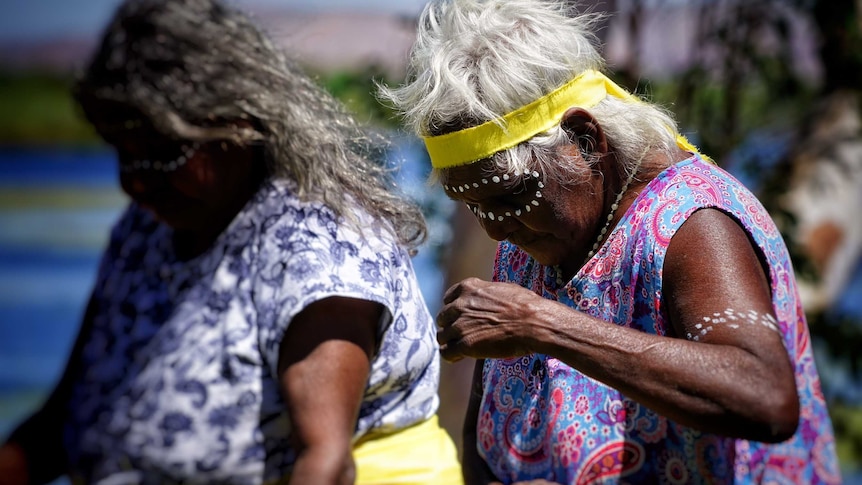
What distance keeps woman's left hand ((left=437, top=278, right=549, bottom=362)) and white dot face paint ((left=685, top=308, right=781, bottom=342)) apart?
0.31 meters

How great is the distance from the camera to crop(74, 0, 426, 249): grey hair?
1974 millimetres

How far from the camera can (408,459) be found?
213 cm

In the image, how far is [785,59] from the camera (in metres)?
5.25

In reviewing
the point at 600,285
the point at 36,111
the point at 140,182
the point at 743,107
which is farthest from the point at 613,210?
the point at 36,111

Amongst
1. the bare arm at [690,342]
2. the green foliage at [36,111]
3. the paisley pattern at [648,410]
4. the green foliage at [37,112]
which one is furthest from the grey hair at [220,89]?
the green foliage at [36,111]

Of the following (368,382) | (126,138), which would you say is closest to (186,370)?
(368,382)

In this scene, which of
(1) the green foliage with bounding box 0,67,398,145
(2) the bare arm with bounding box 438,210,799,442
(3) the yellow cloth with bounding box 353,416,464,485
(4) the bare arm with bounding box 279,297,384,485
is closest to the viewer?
(2) the bare arm with bounding box 438,210,799,442

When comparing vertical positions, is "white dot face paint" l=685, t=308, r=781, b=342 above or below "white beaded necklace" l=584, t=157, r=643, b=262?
below

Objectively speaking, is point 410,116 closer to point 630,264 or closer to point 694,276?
point 630,264

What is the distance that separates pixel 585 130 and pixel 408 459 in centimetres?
80

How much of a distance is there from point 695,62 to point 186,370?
3.73 m

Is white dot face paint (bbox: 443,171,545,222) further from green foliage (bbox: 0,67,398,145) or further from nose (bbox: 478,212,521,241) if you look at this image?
green foliage (bbox: 0,67,398,145)

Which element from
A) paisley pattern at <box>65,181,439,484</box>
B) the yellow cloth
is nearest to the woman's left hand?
paisley pattern at <box>65,181,439,484</box>

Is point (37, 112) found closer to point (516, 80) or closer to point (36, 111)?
point (36, 111)
